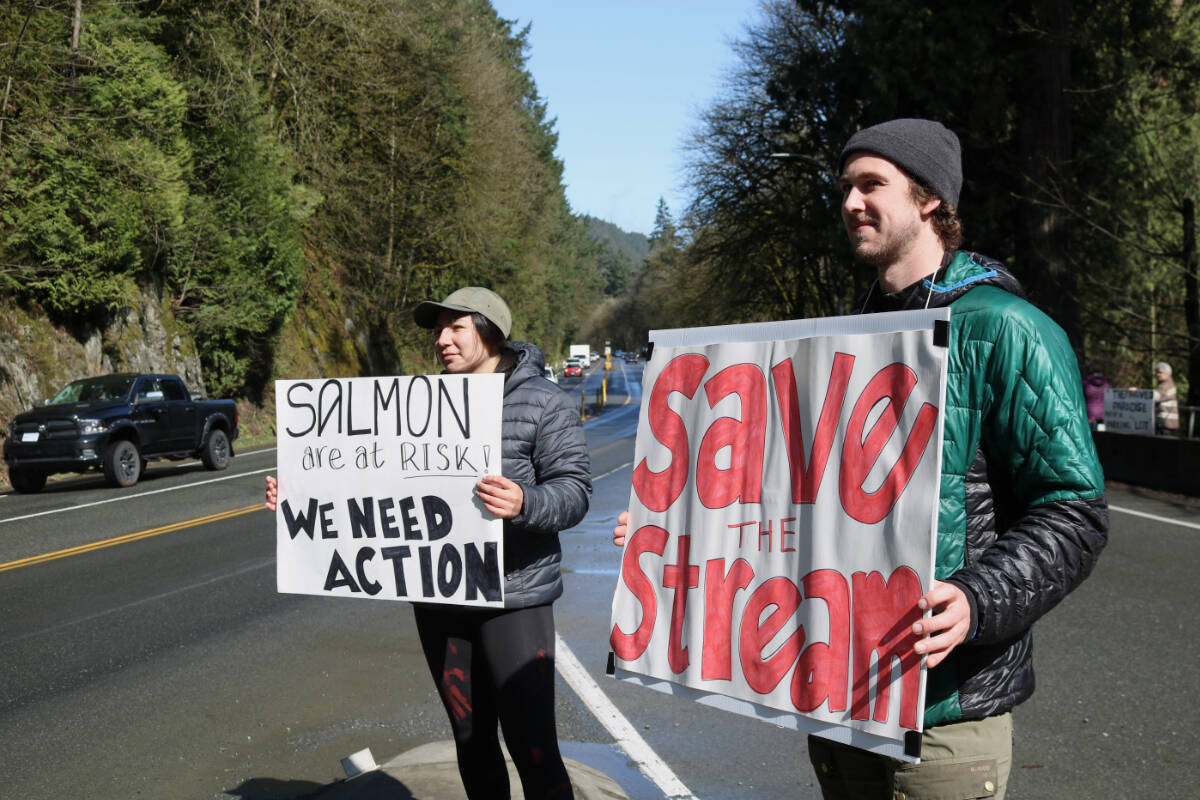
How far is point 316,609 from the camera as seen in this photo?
8.36 meters

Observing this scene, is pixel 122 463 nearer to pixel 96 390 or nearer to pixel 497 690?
pixel 96 390

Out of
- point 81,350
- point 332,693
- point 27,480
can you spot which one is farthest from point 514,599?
point 81,350

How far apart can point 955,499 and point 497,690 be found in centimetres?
176

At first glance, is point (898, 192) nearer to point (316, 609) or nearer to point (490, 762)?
point (490, 762)

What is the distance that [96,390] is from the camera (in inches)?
701

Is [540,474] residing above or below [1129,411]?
above

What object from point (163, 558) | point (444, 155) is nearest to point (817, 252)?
point (444, 155)

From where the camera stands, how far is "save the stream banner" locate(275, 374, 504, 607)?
11.0ft

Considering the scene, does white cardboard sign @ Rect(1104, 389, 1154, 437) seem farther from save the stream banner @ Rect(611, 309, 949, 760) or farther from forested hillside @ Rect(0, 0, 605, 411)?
forested hillside @ Rect(0, 0, 605, 411)

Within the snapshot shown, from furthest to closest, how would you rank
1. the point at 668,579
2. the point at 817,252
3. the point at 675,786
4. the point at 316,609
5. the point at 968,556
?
the point at 817,252 < the point at 316,609 < the point at 675,786 < the point at 668,579 < the point at 968,556

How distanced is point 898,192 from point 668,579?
0.99 metres

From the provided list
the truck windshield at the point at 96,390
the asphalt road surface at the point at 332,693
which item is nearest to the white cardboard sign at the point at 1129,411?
the asphalt road surface at the point at 332,693

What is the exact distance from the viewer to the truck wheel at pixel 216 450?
64.2 feet

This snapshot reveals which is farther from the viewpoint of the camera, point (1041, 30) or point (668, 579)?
point (1041, 30)
